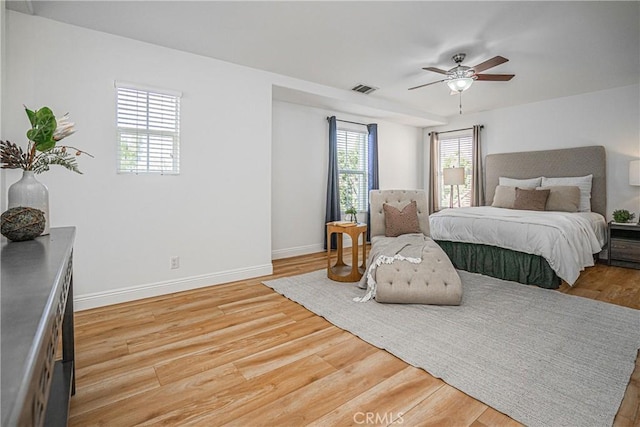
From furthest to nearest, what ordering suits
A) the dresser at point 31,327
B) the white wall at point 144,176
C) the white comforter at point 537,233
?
the white comforter at point 537,233
the white wall at point 144,176
the dresser at point 31,327

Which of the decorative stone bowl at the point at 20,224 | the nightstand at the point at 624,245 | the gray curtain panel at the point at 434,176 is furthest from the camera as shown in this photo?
the gray curtain panel at the point at 434,176

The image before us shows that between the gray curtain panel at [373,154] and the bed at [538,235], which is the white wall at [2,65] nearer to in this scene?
the bed at [538,235]

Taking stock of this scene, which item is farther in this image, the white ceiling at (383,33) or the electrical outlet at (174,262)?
the electrical outlet at (174,262)

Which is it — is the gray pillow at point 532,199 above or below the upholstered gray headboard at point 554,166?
below

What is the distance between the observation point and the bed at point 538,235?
10.6ft

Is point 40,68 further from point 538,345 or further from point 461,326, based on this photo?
point 538,345

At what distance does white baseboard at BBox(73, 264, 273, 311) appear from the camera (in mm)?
2850

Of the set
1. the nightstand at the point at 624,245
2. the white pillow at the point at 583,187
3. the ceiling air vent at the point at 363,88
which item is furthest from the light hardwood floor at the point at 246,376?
the ceiling air vent at the point at 363,88

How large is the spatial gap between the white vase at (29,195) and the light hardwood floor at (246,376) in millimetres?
971

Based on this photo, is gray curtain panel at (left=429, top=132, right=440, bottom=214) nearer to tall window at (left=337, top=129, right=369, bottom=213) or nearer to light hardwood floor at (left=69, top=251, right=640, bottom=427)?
tall window at (left=337, top=129, right=369, bottom=213)

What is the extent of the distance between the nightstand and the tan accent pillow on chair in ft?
9.00

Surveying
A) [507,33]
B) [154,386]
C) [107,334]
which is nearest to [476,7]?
[507,33]

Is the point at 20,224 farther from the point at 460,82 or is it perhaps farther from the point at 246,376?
the point at 460,82

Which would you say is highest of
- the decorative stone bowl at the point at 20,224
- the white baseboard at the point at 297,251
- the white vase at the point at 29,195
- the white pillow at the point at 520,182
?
the white pillow at the point at 520,182
